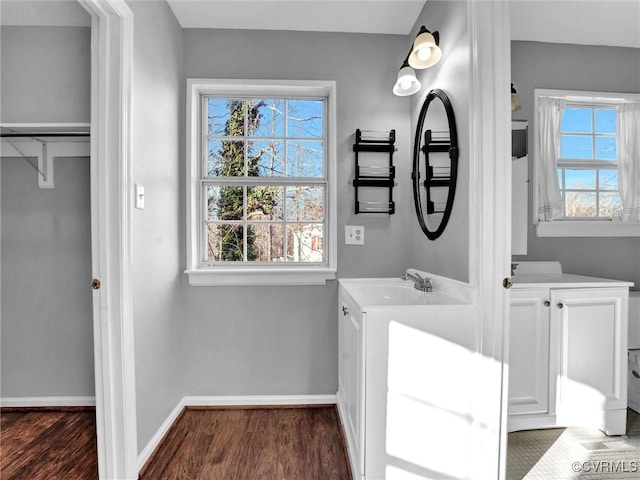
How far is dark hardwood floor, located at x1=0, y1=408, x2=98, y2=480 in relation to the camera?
5.47 ft

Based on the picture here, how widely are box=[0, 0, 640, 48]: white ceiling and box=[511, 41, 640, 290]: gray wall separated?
11cm

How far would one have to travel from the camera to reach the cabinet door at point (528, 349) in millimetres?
1920

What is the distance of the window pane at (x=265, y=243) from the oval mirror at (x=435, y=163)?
3.24ft

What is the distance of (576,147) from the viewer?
259cm

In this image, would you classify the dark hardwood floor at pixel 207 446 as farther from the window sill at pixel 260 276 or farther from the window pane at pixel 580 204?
the window pane at pixel 580 204

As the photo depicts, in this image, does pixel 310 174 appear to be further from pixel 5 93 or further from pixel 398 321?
pixel 5 93

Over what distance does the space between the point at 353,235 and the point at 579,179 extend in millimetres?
1820

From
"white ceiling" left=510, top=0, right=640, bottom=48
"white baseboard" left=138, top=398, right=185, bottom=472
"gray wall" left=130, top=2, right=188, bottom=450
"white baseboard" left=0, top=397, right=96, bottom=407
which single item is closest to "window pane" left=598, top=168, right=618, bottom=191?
"white ceiling" left=510, top=0, right=640, bottom=48

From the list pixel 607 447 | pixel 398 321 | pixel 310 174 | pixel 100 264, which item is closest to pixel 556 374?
pixel 607 447

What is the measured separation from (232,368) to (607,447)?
224 cm

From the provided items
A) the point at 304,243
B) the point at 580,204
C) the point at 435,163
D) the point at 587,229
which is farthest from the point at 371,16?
the point at 587,229

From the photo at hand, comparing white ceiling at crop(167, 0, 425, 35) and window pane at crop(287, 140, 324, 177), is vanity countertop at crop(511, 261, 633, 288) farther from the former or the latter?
white ceiling at crop(167, 0, 425, 35)

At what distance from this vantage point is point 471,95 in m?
1.50

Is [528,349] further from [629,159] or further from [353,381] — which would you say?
[629,159]
